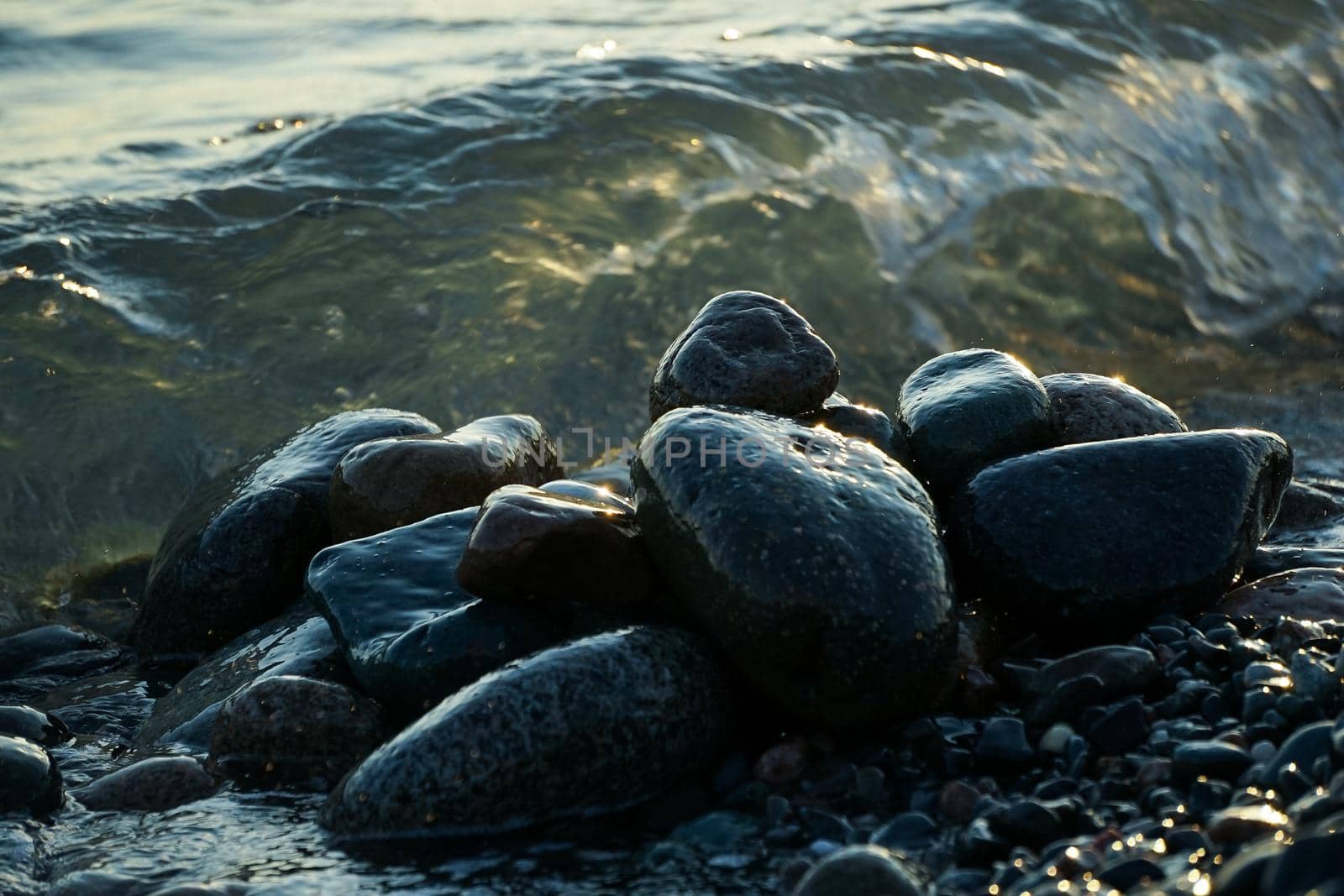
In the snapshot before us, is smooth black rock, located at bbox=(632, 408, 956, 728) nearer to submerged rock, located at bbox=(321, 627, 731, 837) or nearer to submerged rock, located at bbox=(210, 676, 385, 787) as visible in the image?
submerged rock, located at bbox=(321, 627, 731, 837)

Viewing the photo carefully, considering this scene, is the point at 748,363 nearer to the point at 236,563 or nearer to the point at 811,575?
the point at 811,575

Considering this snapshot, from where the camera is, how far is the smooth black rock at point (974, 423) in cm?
389

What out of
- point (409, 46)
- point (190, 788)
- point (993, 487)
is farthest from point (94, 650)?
point (409, 46)

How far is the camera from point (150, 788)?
3350mm

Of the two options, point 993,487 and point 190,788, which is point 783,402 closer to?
point 993,487

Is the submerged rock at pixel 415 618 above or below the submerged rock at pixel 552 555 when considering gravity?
below

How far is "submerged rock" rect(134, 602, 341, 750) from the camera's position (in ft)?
12.2

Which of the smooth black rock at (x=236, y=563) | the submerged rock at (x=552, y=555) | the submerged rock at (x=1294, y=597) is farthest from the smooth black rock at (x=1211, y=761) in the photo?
the smooth black rock at (x=236, y=563)

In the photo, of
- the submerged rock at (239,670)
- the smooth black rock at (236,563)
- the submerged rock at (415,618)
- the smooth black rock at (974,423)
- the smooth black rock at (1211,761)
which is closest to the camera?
the smooth black rock at (1211,761)

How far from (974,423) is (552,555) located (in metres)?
1.30

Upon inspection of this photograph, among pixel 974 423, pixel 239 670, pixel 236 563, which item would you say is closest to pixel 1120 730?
pixel 974 423

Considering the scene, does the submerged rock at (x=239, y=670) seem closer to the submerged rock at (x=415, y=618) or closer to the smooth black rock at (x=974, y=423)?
the submerged rock at (x=415, y=618)

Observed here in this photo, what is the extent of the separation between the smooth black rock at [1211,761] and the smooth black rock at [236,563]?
9.36ft

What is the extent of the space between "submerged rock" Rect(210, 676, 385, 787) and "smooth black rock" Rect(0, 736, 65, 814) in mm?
376
